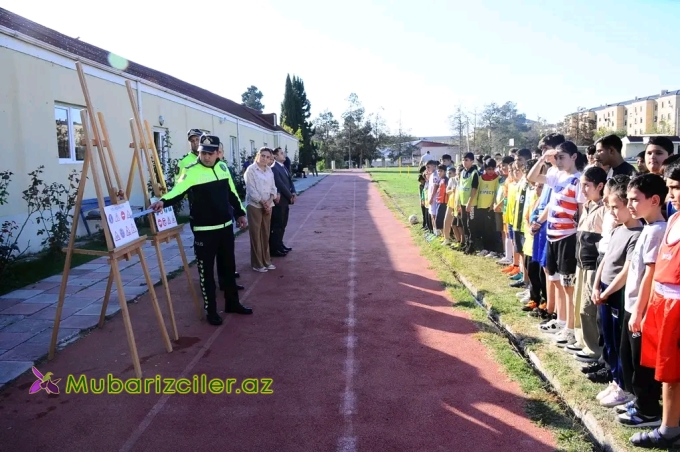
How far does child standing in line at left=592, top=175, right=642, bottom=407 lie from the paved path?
4823mm

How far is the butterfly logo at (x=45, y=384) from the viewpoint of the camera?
4195 millimetres

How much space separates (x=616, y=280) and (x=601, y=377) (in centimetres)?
101

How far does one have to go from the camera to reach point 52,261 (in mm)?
8914

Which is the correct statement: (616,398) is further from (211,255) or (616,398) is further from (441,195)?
(441,195)

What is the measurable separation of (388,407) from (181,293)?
416cm

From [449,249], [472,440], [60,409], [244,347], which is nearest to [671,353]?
[472,440]

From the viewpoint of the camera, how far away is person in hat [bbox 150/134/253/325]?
5.48 m

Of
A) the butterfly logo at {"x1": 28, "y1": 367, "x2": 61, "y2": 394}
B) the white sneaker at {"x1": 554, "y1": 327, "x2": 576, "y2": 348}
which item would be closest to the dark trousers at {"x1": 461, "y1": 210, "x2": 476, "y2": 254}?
the white sneaker at {"x1": 554, "y1": 327, "x2": 576, "y2": 348}

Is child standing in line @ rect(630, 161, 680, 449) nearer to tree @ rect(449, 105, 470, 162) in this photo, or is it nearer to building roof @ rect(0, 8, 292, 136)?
building roof @ rect(0, 8, 292, 136)

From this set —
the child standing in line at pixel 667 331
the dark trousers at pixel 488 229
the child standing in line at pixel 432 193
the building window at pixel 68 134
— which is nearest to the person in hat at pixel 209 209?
the child standing in line at pixel 667 331

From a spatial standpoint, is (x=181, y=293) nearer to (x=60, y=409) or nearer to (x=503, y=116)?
(x=60, y=409)

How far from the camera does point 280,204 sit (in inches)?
368

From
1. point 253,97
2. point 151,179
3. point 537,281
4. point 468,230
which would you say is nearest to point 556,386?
point 537,281

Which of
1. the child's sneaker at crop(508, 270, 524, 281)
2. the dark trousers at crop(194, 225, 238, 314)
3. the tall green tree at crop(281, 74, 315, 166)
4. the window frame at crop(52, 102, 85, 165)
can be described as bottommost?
the child's sneaker at crop(508, 270, 524, 281)
